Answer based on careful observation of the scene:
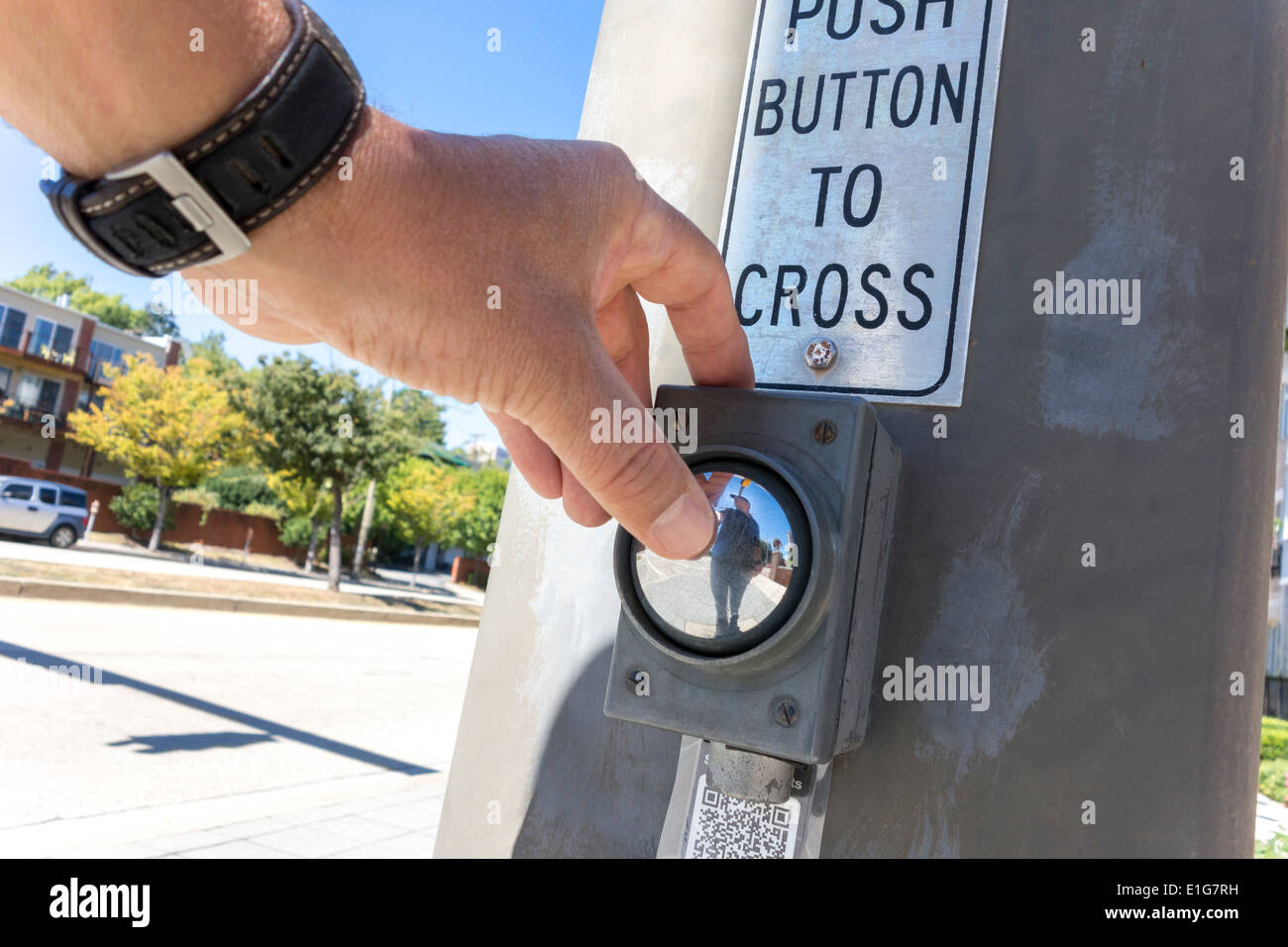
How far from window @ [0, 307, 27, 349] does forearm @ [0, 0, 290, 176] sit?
120 feet

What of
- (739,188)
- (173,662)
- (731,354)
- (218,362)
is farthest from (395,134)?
(218,362)

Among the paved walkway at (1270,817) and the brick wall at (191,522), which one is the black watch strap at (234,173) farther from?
the brick wall at (191,522)

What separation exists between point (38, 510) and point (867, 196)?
23.7 m

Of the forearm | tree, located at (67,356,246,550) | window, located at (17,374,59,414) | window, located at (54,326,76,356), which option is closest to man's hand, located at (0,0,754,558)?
the forearm

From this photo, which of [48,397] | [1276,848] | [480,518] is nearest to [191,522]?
[48,397]

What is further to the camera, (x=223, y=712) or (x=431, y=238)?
(x=223, y=712)

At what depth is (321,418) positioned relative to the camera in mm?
21109

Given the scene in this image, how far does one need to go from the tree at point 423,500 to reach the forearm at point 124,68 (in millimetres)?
26816

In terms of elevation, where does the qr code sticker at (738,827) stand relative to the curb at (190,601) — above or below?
above

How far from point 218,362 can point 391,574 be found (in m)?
20.4

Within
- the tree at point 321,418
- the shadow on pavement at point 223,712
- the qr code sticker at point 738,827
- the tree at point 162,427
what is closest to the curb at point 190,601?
→ the tree at point 321,418

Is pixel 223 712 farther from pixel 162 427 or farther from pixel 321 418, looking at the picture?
pixel 162 427

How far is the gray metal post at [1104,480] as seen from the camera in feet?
2.48

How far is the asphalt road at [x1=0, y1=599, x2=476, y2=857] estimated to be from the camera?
5.52 metres
